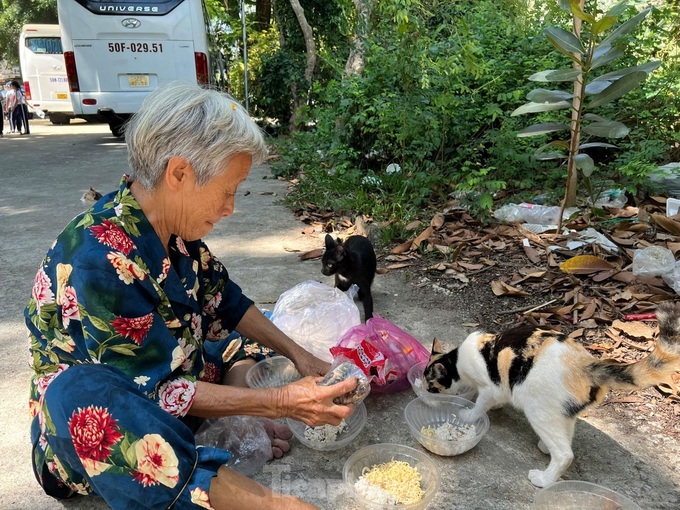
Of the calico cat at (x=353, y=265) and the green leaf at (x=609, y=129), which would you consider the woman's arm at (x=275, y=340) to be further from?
the green leaf at (x=609, y=129)

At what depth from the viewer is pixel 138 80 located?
30.6 ft

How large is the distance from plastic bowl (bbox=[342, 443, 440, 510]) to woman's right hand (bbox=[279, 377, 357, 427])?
306 millimetres

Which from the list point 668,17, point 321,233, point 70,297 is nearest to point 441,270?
point 321,233

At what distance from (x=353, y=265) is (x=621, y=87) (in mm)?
2301

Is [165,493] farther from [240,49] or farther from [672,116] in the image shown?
[240,49]

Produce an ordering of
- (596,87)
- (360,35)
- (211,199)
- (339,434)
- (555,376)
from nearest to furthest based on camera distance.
→ 1. (211,199)
2. (555,376)
3. (339,434)
4. (596,87)
5. (360,35)

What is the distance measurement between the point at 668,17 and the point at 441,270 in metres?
3.82

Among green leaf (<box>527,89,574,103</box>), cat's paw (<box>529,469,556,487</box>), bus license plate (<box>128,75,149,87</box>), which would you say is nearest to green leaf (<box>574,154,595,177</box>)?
green leaf (<box>527,89,574,103</box>)

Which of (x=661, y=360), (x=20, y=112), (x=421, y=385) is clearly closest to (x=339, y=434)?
(x=421, y=385)

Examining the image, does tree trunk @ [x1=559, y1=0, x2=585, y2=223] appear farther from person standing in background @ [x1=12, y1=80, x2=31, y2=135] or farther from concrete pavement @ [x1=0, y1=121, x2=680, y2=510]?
person standing in background @ [x1=12, y1=80, x2=31, y2=135]

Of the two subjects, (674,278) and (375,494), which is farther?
(674,278)

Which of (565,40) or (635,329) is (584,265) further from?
(565,40)

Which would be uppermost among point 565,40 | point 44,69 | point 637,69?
point 44,69

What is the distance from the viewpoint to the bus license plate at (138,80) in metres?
9.32
